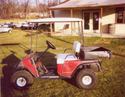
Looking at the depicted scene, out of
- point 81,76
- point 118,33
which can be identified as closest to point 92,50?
point 81,76

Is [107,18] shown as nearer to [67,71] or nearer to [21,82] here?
[67,71]

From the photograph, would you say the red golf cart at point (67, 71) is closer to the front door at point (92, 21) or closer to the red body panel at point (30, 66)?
the red body panel at point (30, 66)

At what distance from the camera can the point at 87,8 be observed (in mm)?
24250

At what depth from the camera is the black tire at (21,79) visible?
754cm

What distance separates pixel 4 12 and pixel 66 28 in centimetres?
3846

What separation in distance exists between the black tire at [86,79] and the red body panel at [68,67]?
0.88 feet

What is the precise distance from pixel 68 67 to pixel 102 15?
17.8m

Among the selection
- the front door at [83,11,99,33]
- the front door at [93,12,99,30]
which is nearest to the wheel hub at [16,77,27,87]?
the front door at [83,11,99,33]

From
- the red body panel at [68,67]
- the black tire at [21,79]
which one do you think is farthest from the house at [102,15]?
the black tire at [21,79]

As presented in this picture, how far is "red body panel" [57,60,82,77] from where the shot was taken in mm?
7512

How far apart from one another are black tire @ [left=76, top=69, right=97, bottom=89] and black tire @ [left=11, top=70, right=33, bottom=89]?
4.74 feet

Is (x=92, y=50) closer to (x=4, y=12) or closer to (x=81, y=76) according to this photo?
(x=81, y=76)

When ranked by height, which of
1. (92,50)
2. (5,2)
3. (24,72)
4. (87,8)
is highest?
(5,2)

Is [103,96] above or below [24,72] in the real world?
below
